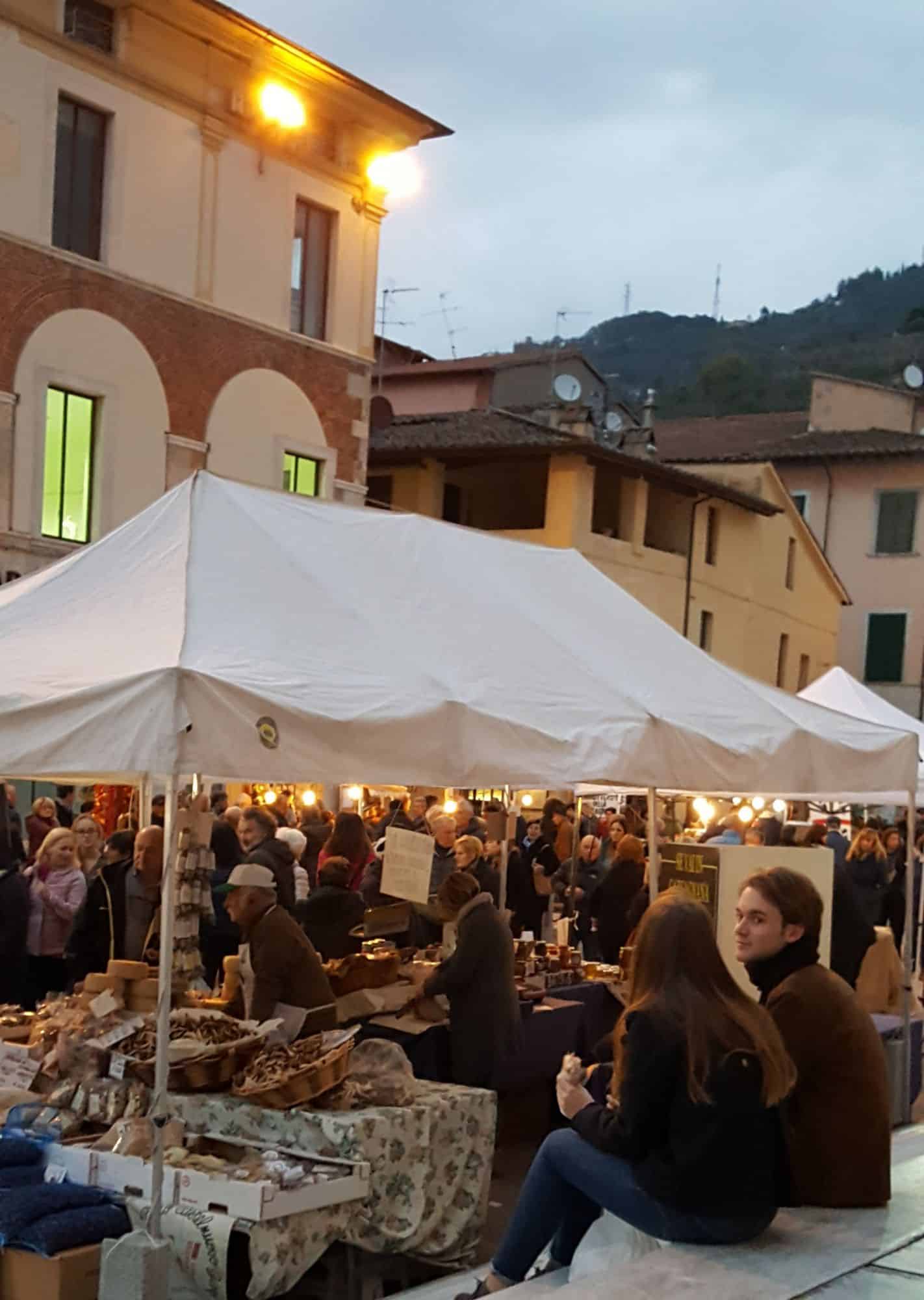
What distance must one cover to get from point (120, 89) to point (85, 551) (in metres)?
13.7

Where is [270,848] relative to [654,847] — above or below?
below

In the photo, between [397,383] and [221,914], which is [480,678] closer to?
[221,914]

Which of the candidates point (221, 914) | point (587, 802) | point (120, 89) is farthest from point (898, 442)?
point (221, 914)

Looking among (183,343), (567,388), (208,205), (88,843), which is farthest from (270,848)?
(567,388)

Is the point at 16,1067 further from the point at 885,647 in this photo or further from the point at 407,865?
the point at 885,647

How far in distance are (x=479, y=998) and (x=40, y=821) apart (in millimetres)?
8091

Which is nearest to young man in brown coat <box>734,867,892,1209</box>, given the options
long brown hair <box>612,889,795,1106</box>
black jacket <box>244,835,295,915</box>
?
long brown hair <box>612,889,795,1106</box>

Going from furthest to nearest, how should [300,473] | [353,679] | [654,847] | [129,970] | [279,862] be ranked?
[300,473], [279,862], [654,847], [129,970], [353,679]

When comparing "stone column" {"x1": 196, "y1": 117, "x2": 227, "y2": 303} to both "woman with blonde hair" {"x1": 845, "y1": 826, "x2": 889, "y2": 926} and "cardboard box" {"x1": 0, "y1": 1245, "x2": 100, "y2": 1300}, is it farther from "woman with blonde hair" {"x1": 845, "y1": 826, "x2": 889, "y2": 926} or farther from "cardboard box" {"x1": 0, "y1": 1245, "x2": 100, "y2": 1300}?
"cardboard box" {"x1": 0, "y1": 1245, "x2": 100, "y2": 1300}

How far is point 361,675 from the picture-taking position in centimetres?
637

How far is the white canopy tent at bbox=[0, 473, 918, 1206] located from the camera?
18.1 ft

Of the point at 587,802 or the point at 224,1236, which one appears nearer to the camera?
the point at 224,1236

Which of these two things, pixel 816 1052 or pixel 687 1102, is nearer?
pixel 687 1102

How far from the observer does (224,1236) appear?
17.8 feet
